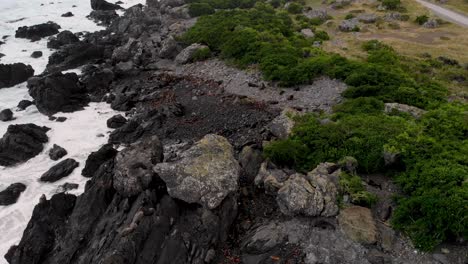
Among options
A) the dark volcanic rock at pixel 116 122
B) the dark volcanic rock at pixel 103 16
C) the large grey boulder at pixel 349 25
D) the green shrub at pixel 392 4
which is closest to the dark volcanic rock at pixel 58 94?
the dark volcanic rock at pixel 116 122

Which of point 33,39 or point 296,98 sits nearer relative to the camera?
point 296,98

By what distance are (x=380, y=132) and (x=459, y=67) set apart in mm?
21300

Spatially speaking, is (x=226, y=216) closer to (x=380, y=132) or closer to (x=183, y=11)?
(x=380, y=132)

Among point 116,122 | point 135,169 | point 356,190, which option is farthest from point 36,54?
point 356,190

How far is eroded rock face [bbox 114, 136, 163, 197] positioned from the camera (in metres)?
22.0

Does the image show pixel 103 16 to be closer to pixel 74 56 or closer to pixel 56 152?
pixel 74 56

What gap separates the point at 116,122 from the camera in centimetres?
3697

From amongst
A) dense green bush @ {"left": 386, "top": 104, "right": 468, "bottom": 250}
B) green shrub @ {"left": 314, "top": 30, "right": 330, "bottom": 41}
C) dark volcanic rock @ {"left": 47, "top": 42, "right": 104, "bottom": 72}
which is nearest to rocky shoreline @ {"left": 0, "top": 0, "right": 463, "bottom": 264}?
dense green bush @ {"left": 386, "top": 104, "right": 468, "bottom": 250}

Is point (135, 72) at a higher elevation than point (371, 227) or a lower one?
lower

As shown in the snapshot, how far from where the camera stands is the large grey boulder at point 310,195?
21405mm

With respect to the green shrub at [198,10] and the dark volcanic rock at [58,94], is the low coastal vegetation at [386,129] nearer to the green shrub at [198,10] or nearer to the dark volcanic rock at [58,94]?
the dark volcanic rock at [58,94]

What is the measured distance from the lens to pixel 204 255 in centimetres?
1988

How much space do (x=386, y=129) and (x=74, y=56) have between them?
142 feet

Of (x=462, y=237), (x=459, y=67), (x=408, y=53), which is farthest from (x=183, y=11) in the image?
(x=462, y=237)
